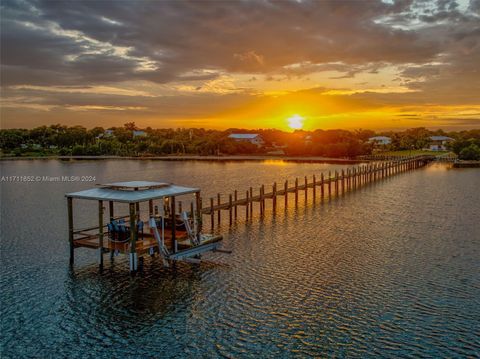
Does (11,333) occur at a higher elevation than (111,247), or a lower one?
lower

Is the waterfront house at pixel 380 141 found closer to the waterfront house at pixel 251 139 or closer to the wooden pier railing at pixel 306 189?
the waterfront house at pixel 251 139

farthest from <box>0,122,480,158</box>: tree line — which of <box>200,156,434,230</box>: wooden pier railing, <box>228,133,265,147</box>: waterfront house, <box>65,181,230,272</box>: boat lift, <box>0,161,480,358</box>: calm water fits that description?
<box>65,181,230,272</box>: boat lift

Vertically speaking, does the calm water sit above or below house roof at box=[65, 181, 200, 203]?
below

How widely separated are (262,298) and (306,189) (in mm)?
28378

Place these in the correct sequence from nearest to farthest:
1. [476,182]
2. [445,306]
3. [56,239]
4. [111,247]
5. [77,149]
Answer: [445,306] → [111,247] → [56,239] → [476,182] → [77,149]

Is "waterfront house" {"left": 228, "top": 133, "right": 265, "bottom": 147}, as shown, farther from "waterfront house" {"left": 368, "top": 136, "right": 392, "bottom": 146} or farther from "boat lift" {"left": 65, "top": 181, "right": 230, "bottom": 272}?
"boat lift" {"left": 65, "top": 181, "right": 230, "bottom": 272}

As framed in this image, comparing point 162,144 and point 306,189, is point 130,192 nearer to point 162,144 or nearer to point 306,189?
point 306,189

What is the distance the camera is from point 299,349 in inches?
562

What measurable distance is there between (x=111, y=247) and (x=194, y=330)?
24.6ft

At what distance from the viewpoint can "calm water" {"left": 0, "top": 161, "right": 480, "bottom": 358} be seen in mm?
14562

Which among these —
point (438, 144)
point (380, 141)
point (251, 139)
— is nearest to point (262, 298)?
point (251, 139)

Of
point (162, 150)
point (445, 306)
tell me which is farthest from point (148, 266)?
point (162, 150)

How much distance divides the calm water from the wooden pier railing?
107 inches

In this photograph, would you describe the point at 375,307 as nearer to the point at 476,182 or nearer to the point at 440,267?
the point at 440,267
